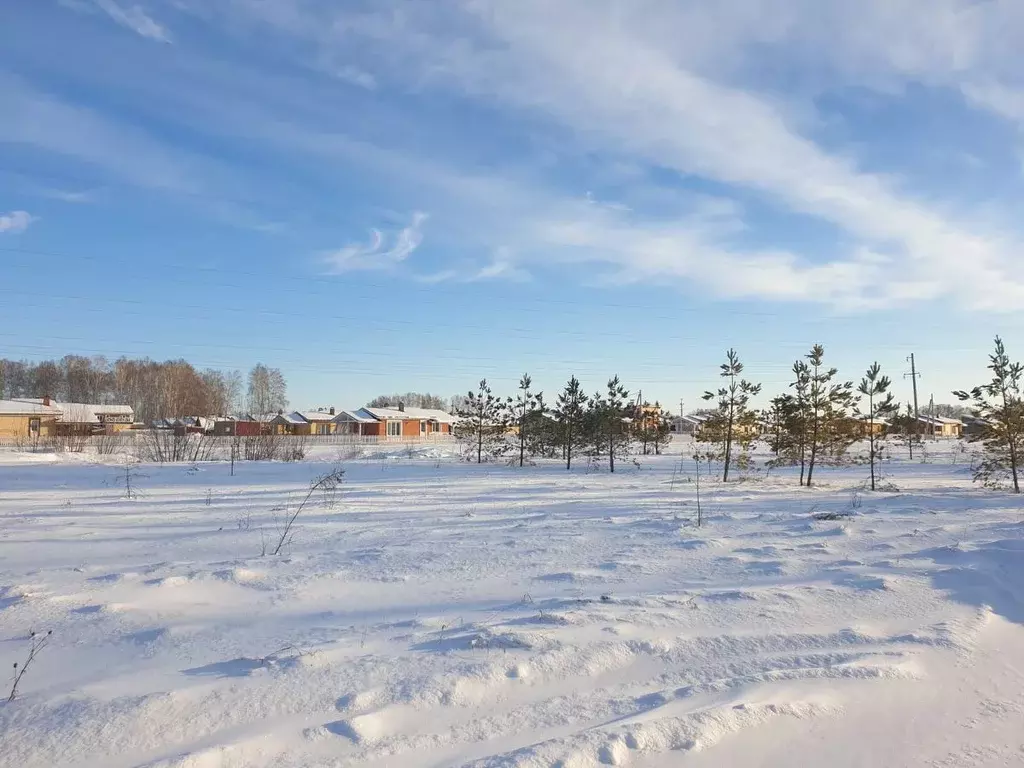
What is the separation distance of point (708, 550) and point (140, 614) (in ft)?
16.3

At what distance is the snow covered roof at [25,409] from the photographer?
1972 inches

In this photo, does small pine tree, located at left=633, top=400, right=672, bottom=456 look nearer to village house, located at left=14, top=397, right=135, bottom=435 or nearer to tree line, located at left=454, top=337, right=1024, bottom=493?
tree line, located at left=454, top=337, right=1024, bottom=493

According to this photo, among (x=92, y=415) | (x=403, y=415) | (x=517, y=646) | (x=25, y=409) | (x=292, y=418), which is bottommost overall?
(x=517, y=646)

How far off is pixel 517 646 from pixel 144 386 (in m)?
82.7

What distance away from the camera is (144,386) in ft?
243

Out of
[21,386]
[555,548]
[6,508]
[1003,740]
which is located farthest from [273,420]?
[1003,740]

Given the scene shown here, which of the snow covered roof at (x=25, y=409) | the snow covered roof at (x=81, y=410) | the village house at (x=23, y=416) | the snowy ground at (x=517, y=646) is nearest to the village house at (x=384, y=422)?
the snow covered roof at (x=81, y=410)

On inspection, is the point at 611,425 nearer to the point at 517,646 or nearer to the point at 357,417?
the point at 517,646

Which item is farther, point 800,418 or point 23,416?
point 23,416

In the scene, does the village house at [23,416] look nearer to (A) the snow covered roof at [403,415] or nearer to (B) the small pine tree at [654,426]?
(A) the snow covered roof at [403,415]

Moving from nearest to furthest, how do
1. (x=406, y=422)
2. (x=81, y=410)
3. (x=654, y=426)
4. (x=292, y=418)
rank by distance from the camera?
(x=654, y=426)
(x=81, y=410)
(x=406, y=422)
(x=292, y=418)

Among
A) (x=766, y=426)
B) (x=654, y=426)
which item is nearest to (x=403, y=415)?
(x=654, y=426)

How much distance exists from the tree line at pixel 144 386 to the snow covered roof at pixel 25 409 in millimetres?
13181

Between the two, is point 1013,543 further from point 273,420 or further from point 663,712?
point 273,420
